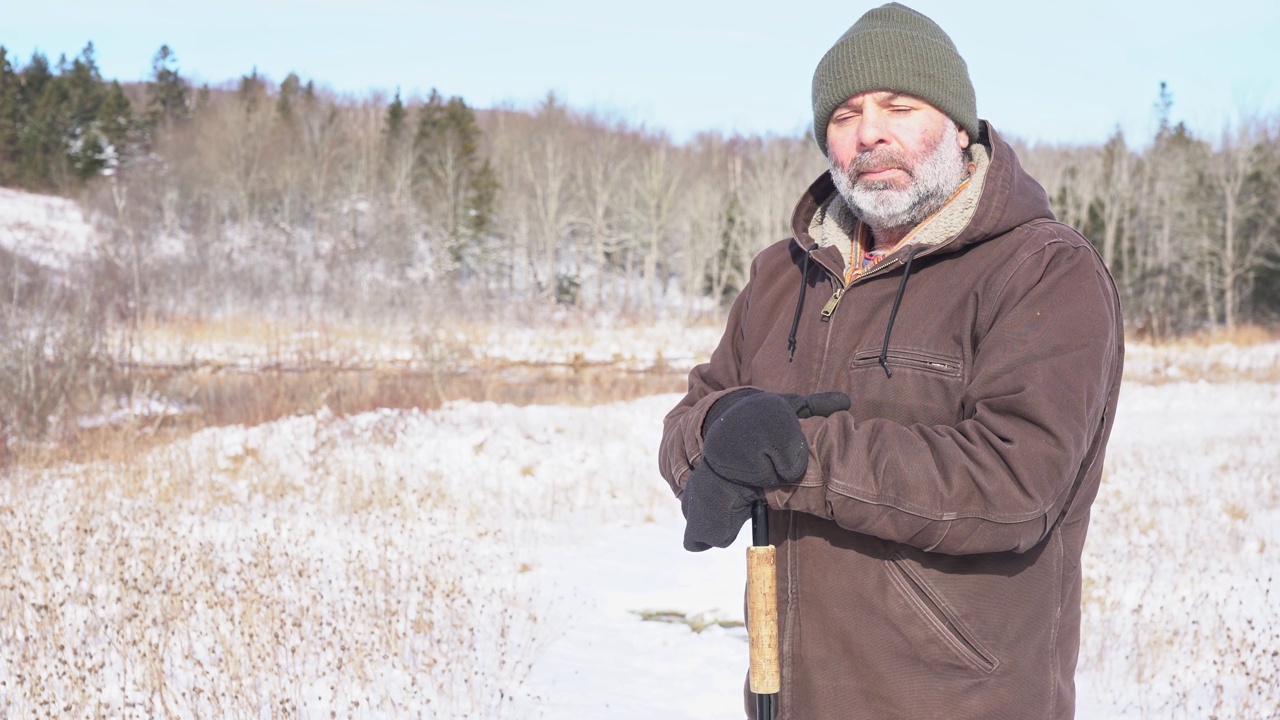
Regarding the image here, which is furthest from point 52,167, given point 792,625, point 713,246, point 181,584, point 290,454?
point 792,625

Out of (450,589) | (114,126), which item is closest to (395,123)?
(114,126)

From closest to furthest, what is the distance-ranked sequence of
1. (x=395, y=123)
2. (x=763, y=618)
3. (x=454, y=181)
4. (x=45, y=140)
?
(x=763, y=618) < (x=454, y=181) < (x=45, y=140) < (x=395, y=123)

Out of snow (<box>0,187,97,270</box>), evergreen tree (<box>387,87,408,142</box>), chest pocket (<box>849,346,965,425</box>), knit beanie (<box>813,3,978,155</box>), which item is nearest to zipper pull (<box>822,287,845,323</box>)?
chest pocket (<box>849,346,965,425</box>)

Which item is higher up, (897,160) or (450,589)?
(897,160)

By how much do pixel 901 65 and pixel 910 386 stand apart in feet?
2.21

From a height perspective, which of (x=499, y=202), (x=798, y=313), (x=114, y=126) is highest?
(x=114, y=126)

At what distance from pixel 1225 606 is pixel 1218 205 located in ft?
134

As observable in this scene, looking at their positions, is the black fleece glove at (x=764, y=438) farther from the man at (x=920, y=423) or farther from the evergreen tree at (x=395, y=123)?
the evergreen tree at (x=395, y=123)

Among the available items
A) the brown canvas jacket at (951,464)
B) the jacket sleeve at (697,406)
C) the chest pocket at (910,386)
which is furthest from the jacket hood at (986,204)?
the jacket sleeve at (697,406)

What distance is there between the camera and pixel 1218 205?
40281mm

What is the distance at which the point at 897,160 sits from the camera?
194 centimetres

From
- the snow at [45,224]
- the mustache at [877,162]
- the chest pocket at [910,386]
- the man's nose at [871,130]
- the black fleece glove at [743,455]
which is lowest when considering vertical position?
the black fleece glove at [743,455]

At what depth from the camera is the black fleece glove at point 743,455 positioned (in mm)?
1625

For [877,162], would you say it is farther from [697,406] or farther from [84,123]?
[84,123]
